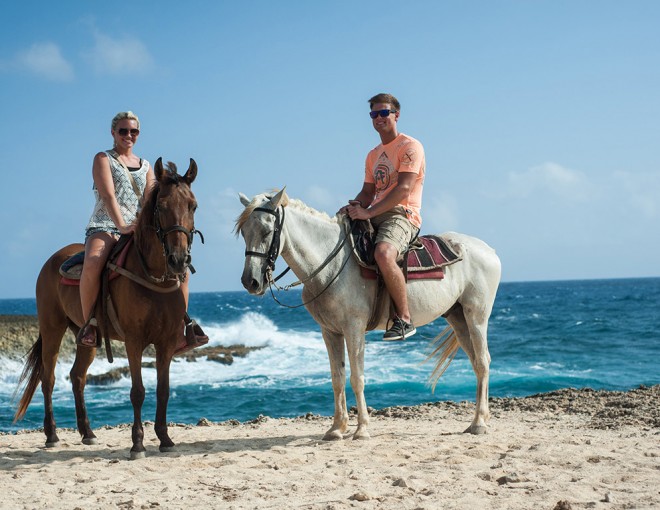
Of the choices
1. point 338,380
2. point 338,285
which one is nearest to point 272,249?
point 338,285

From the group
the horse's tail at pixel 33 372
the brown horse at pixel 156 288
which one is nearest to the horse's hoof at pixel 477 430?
the brown horse at pixel 156 288

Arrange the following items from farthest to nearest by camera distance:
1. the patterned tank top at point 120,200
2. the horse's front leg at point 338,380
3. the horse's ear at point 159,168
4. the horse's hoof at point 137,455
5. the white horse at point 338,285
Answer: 1. the horse's front leg at point 338,380
2. the patterned tank top at point 120,200
3. the horse's hoof at point 137,455
4. the white horse at point 338,285
5. the horse's ear at point 159,168

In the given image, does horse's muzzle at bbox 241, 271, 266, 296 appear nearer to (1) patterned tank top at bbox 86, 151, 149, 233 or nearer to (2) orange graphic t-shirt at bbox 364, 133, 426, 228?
(1) patterned tank top at bbox 86, 151, 149, 233

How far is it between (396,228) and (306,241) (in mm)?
836

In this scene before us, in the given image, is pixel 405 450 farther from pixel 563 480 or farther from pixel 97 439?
pixel 97 439

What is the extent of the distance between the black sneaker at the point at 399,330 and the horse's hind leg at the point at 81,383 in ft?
9.36

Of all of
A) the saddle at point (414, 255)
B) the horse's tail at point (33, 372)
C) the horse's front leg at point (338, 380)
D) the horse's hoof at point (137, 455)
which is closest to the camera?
the horse's hoof at point (137, 455)

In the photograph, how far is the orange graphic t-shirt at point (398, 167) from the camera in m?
6.55

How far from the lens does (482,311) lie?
721 cm

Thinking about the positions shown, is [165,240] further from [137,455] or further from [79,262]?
[137,455]

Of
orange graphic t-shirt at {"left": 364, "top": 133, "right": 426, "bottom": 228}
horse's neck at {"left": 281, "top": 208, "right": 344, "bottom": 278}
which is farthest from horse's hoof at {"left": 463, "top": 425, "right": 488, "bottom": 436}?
horse's neck at {"left": 281, "top": 208, "right": 344, "bottom": 278}

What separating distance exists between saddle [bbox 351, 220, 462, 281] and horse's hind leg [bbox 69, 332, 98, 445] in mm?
2751

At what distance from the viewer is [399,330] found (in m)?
6.45

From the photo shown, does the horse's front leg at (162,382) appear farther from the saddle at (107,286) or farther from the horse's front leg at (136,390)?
the saddle at (107,286)
